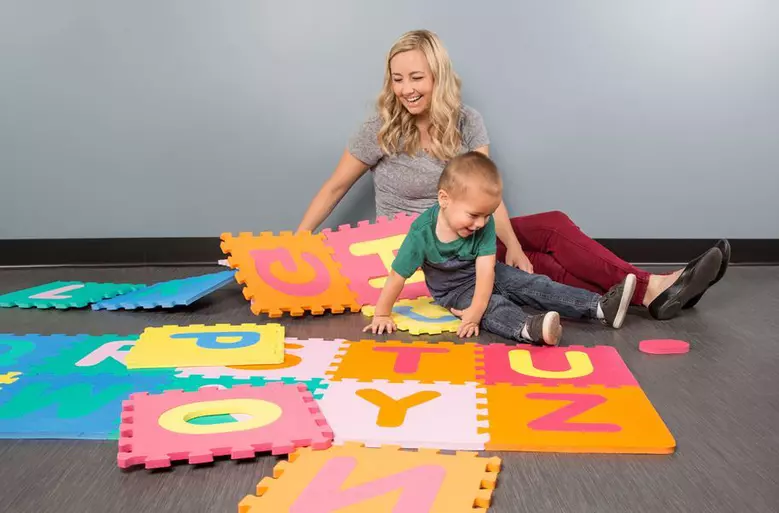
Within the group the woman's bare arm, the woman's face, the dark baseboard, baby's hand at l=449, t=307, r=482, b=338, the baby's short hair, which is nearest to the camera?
the baby's short hair

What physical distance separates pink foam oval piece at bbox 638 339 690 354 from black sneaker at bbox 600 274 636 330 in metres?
0.17

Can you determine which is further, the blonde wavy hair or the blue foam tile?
the blonde wavy hair

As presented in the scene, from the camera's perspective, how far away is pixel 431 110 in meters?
2.59

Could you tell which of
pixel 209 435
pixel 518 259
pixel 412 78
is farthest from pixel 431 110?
pixel 209 435

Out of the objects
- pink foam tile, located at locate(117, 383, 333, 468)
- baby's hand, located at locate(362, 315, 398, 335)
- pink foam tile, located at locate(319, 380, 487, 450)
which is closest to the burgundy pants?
baby's hand, located at locate(362, 315, 398, 335)

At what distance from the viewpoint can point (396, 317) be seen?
2303 mm

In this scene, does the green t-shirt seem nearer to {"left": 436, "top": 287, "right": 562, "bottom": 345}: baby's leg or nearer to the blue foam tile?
{"left": 436, "top": 287, "right": 562, "bottom": 345}: baby's leg

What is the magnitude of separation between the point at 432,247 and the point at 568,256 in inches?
21.6

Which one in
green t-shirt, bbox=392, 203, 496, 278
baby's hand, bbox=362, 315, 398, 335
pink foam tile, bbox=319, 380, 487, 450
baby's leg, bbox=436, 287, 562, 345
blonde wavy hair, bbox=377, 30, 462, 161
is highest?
blonde wavy hair, bbox=377, 30, 462, 161

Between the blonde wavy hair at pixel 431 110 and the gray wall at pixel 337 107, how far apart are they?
363mm

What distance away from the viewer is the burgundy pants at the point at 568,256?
7.84 feet

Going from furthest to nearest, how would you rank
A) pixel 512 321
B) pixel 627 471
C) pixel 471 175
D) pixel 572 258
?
pixel 572 258
pixel 512 321
pixel 471 175
pixel 627 471

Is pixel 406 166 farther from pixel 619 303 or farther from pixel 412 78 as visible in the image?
pixel 619 303

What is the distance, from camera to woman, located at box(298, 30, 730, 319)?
238 centimetres
